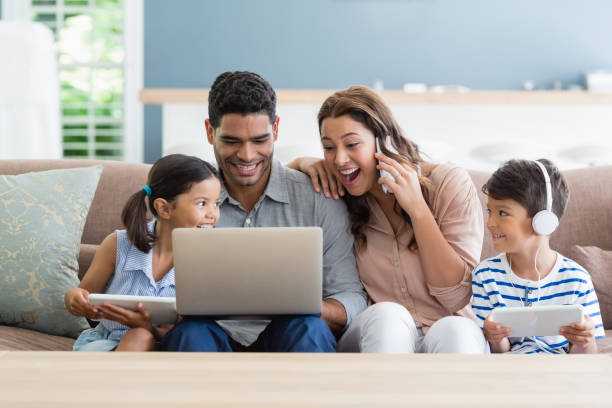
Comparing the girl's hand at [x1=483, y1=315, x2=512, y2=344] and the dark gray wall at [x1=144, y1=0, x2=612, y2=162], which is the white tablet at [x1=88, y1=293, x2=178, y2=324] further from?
the dark gray wall at [x1=144, y1=0, x2=612, y2=162]

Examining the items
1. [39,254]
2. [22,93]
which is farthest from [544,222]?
[22,93]

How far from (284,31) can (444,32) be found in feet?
4.52

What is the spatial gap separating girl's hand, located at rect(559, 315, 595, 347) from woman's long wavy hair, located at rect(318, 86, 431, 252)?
0.47 metres

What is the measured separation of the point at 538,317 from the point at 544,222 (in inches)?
12.0

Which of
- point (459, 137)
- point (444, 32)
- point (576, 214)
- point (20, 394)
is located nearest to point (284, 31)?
point (444, 32)

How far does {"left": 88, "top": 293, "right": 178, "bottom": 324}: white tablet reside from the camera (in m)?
1.32

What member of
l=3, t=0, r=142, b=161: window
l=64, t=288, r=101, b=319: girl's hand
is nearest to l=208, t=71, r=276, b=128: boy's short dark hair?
l=64, t=288, r=101, b=319: girl's hand

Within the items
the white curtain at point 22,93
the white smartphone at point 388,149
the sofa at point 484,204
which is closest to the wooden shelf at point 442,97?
the white curtain at point 22,93

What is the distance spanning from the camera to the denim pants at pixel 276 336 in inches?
55.1

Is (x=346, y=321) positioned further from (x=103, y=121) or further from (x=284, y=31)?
(x=103, y=121)

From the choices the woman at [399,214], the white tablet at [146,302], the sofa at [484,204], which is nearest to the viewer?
the white tablet at [146,302]

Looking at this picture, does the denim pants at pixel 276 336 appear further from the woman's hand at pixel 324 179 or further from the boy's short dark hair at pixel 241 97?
the boy's short dark hair at pixel 241 97

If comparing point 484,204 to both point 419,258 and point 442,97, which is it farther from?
point 442,97

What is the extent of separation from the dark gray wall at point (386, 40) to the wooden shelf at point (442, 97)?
813 millimetres
